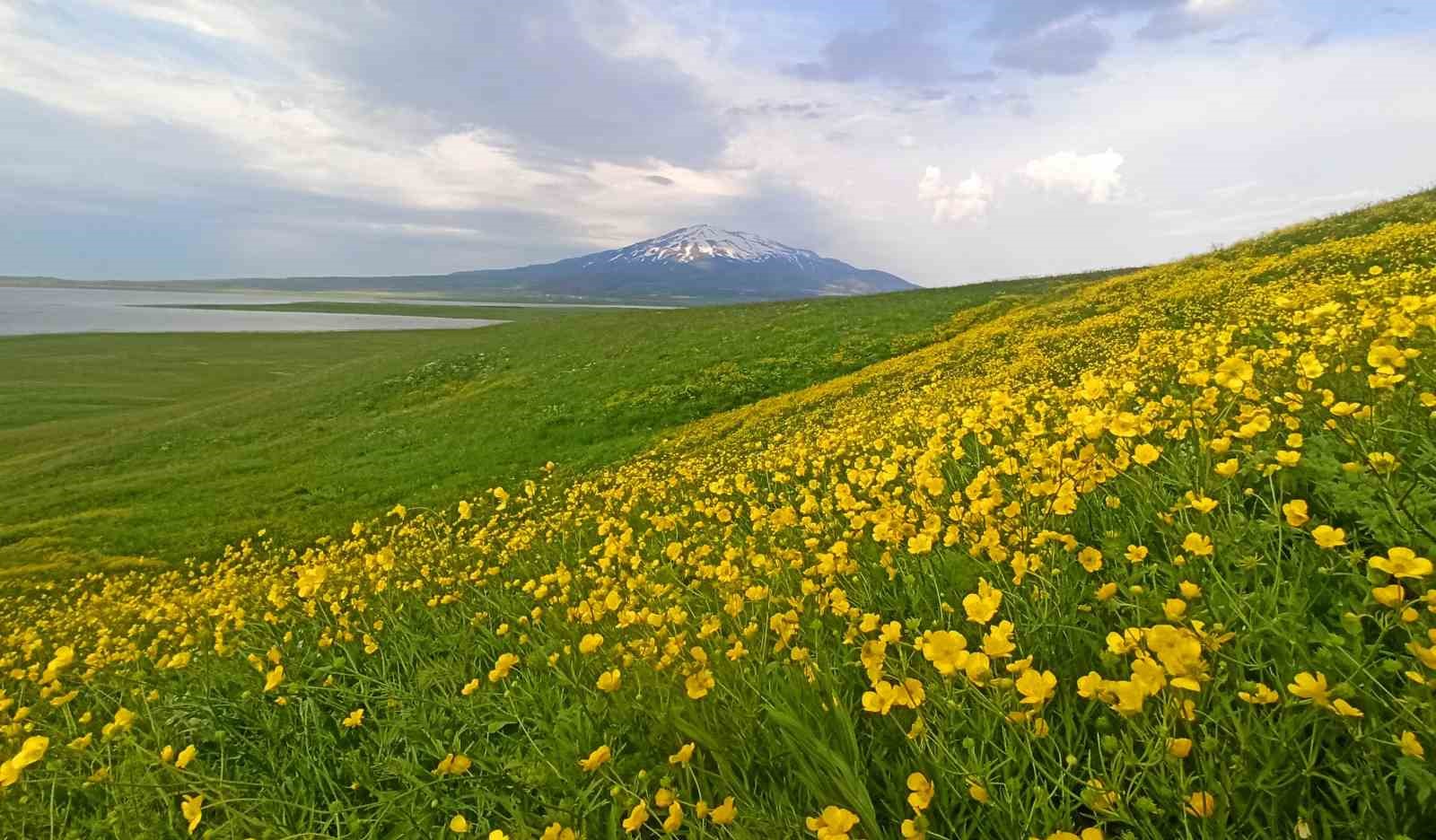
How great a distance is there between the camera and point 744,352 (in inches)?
1024

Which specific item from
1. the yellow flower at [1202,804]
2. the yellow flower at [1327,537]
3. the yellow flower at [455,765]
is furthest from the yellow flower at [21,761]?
the yellow flower at [1327,537]

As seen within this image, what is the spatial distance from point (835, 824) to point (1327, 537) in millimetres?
1904

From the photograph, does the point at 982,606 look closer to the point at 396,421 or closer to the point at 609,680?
the point at 609,680

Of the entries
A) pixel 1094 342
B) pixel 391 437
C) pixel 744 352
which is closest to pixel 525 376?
pixel 391 437

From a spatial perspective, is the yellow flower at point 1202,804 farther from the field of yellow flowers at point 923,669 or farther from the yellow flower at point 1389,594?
the yellow flower at point 1389,594

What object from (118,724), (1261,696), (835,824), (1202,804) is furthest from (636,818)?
(118,724)

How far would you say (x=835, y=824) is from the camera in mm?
1872

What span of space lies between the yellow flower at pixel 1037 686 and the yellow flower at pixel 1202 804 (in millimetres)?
368

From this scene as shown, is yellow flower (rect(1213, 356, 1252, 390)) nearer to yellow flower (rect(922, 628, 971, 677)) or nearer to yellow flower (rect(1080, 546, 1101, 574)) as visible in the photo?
yellow flower (rect(1080, 546, 1101, 574))

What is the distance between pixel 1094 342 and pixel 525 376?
2253 centimetres

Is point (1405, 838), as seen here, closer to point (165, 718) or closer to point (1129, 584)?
point (1129, 584)

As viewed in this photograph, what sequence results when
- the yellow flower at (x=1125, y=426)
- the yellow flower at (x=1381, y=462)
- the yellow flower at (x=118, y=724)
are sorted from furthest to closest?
1. the yellow flower at (x=118, y=724)
2. the yellow flower at (x=1125, y=426)
3. the yellow flower at (x=1381, y=462)

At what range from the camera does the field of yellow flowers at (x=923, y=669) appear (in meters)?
1.83

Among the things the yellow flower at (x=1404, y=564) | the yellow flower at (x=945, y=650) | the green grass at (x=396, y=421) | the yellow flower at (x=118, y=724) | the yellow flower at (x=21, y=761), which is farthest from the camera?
the green grass at (x=396, y=421)
